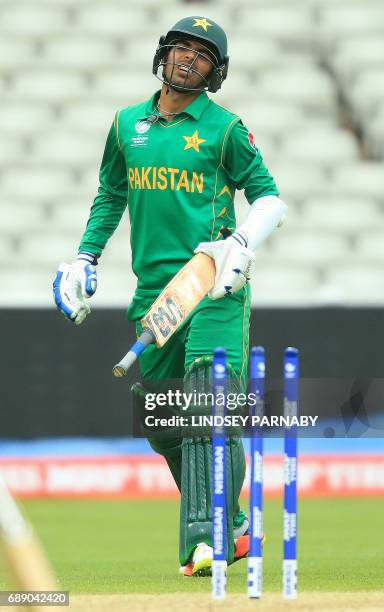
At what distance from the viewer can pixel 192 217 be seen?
5.16 metres

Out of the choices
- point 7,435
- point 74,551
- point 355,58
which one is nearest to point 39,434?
point 7,435

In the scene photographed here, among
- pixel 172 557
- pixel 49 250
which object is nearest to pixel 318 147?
pixel 49 250

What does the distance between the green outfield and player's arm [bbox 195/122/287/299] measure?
105 centimetres

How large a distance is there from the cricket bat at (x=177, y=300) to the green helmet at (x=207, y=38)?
2.24 feet

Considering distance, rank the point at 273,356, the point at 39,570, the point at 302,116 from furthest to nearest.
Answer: the point at 302,116 < the point at 273,356 < the point at 39,570

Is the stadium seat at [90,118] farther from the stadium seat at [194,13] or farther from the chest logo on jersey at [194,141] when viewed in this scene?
the chest logo on jersey at [194,141]

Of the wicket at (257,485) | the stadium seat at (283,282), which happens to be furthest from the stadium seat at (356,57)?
the wicket at (257,485)

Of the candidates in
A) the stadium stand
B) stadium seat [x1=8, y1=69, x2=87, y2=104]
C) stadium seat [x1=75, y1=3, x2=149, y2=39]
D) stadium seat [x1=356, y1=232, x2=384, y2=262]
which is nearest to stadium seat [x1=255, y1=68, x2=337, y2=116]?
the stadium stand

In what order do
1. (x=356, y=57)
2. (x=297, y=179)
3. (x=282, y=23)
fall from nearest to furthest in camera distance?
(x=297, y=179), (x=356, y=57), (x=282, y=23)

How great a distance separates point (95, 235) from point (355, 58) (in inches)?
329

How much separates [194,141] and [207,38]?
0.36 m

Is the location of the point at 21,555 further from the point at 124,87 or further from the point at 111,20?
the point at 111,20

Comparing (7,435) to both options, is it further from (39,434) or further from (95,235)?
(95,235)

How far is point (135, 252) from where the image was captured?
5316 mm
